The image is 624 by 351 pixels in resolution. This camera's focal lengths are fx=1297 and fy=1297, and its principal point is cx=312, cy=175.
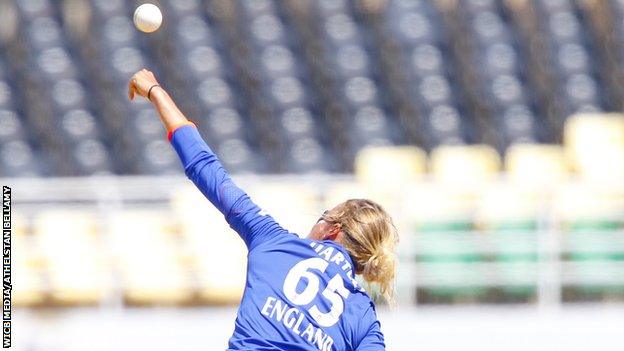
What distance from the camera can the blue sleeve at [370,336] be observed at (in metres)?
3.42

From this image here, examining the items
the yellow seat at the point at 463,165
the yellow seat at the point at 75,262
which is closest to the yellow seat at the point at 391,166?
the yellow seat at the point at 463,165

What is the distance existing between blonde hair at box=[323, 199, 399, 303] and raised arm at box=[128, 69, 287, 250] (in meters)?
0.18

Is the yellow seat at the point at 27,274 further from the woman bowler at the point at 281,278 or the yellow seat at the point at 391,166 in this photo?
the woman bowler at the point at 281,278

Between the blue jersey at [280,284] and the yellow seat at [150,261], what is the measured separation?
5.51 metres

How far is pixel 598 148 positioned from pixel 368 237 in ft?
24.2

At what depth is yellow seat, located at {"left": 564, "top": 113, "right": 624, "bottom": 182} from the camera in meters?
10.2

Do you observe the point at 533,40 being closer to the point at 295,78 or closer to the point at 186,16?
the point at 295,78

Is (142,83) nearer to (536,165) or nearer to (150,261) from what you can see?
(150,261)

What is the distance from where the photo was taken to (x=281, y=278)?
338cm

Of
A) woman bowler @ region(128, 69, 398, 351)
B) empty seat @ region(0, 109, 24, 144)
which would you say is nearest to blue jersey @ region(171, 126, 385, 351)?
woman bowler @ region(128, 69, 398, 351)

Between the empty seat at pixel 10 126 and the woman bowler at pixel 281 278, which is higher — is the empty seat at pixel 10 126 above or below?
above

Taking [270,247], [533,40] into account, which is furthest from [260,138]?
[270,247]

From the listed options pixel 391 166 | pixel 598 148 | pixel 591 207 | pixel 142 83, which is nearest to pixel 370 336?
pixel 142 83

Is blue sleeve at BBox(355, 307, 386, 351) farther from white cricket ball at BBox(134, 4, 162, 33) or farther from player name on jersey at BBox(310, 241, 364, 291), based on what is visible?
white cricket ball at BBox(134, 4, 162, 33)
